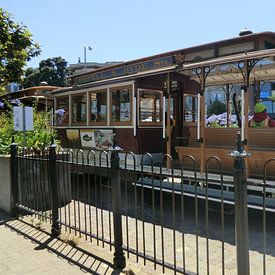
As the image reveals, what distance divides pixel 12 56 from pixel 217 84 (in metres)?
6.35

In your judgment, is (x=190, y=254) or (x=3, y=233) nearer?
(x=190, y=254)

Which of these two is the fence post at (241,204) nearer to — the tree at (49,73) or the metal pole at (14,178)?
the metal pole at (14,178)

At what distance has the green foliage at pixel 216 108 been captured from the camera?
438 inches

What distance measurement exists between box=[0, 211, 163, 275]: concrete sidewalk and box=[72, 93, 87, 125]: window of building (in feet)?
17.8

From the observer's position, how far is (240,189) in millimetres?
3232

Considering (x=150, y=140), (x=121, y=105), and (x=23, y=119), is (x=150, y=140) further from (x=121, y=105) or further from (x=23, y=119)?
(x=23, y=119)

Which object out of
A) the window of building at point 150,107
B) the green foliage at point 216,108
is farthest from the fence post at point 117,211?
the green foliage at point 216,108

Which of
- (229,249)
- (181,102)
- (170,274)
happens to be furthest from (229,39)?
(170,274)

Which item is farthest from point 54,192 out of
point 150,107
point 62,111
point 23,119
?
point 62,111

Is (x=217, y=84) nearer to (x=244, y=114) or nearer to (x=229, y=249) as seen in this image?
(x=244, y=114)

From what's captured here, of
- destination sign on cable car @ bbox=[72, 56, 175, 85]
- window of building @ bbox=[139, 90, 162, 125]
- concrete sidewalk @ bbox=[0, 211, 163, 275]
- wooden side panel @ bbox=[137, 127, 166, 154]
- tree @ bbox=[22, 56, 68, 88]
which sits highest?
tree @ bbox=[22, 56, 68, 88]

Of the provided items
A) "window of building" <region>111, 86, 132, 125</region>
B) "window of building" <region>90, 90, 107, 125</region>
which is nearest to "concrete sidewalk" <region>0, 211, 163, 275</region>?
"window of building" <region>111, 86, 132, 125</region>

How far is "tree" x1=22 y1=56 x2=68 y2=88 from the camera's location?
46438 millimetres

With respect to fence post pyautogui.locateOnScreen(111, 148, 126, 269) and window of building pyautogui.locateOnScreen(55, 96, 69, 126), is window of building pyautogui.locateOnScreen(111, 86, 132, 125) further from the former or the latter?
fence post pyautogui.locateOnScreen(111, 148, 126, 269)
